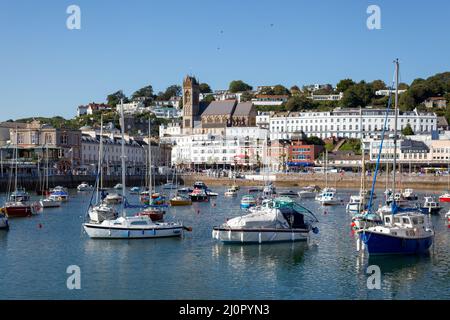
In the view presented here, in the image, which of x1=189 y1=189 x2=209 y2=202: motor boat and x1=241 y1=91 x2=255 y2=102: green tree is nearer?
x1=189 y1=189 x2=209 y2=202: motor boat

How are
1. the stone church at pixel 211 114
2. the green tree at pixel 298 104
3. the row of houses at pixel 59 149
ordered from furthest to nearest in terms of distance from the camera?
the green tree at pixel 298 104
the stone church at pixel 211 114
the row of houses at pixel 59 149

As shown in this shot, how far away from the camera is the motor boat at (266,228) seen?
30.8 metres

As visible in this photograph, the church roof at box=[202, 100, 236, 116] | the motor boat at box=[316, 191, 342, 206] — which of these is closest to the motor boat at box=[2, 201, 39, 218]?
the motor boat at box=[316, 191, 342, 206]

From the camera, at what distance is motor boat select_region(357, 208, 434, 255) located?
88.9ft

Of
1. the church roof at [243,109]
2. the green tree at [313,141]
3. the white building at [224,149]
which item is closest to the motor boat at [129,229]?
the white building at [224,149]

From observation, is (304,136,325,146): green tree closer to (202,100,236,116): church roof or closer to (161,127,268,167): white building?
(161,127,268,167): white building

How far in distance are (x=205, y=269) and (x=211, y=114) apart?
12500cm

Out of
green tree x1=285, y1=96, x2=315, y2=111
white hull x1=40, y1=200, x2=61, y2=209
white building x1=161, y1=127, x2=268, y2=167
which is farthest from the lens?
green tree x1=285, y1=96, x2=315, y2=111

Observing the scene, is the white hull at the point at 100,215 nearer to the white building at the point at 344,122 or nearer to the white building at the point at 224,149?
the white building at the point at 224,149

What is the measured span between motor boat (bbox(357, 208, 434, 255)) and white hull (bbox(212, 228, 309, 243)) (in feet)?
13.3

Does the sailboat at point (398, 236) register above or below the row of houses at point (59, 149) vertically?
below

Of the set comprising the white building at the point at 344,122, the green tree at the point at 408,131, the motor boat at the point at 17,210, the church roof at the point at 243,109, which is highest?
the church roof at the point at 243,109

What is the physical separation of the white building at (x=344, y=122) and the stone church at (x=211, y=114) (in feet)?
21.6
